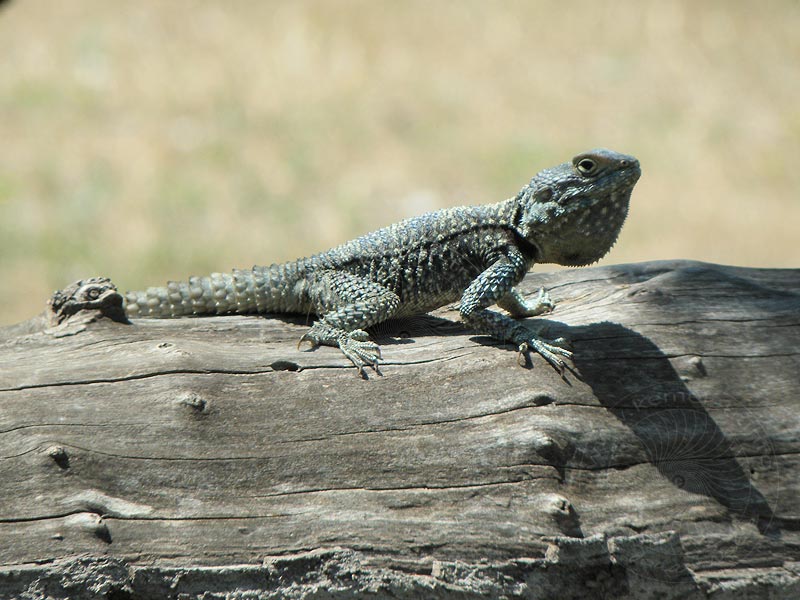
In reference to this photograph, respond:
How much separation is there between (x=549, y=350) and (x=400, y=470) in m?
1.21

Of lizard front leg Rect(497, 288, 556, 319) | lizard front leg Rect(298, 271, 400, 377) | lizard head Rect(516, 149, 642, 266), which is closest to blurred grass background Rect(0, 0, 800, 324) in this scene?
lizard front leg Rect(298, 271, 400, 377)

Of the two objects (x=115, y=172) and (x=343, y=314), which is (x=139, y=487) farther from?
(x=115, y=172)

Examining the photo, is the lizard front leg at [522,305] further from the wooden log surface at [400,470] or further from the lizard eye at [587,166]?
the lizard eye at [587,166]

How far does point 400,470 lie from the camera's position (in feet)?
14.0

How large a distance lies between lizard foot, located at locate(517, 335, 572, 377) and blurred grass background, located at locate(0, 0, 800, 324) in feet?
23.7

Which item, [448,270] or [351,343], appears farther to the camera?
[448,270]

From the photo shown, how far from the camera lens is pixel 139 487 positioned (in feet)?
13.5

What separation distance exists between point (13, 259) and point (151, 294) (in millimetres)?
6453

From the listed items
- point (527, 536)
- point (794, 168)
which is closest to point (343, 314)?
point (527, 536)

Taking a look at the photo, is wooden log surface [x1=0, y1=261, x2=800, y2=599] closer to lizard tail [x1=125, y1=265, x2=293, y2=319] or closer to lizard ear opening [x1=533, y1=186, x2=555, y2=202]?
lizard tail [x1=125, y1=265, x2=293, y2=319]

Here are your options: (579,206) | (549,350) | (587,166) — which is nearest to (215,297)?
(549,350)

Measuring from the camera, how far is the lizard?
4926mm

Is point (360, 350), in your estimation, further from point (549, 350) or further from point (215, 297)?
point (215, 297)

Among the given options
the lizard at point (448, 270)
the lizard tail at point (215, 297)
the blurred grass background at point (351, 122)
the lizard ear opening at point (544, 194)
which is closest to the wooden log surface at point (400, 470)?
the lizard at point (448, 270)
